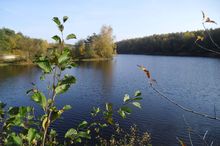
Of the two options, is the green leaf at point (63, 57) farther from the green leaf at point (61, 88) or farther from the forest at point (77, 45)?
the forest at point (77, 45)

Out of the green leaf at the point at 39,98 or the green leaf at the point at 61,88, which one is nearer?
the green leaf at the point at 39,98

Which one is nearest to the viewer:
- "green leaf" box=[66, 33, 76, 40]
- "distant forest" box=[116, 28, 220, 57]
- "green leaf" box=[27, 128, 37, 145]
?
"green leaf" box=[27, 128, 37, 145]

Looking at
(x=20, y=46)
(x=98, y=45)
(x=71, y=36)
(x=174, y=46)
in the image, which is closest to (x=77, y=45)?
(x=98, y=45)

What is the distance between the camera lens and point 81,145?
1353cm

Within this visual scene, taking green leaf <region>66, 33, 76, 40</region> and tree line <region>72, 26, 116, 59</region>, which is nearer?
green leaf <region>66, 33, 76, 40</region>

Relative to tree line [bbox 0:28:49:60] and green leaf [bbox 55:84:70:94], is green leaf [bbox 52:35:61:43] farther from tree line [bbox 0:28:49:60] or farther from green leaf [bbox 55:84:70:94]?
tree line [bbox 0:28:49:60]

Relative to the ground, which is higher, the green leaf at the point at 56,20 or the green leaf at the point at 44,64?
the green leaf at the point at 56,20

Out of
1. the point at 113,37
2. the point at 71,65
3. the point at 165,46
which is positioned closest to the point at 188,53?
the point at 165,46

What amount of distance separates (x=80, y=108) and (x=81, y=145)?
6.67 metres

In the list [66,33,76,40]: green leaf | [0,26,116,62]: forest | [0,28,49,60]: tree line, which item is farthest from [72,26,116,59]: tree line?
[66,33,76,40]: green leaf

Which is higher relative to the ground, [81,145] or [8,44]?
[8,44]

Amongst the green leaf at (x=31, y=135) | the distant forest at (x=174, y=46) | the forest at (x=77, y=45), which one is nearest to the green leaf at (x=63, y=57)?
the green leaf at (x=31, y=135)

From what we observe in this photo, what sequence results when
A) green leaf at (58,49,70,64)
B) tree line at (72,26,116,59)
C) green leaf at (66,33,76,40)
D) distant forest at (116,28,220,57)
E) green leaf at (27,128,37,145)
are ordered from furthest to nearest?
distant forest at (116,28,220,57)
tree line at (72,26,116,59)
green leaf at (66,33,76,40)
green leaf at (58,49,70,64)
green leaf at (27,128,37,145)

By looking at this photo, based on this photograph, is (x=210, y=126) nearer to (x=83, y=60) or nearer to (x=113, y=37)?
(x=83, y=60)
